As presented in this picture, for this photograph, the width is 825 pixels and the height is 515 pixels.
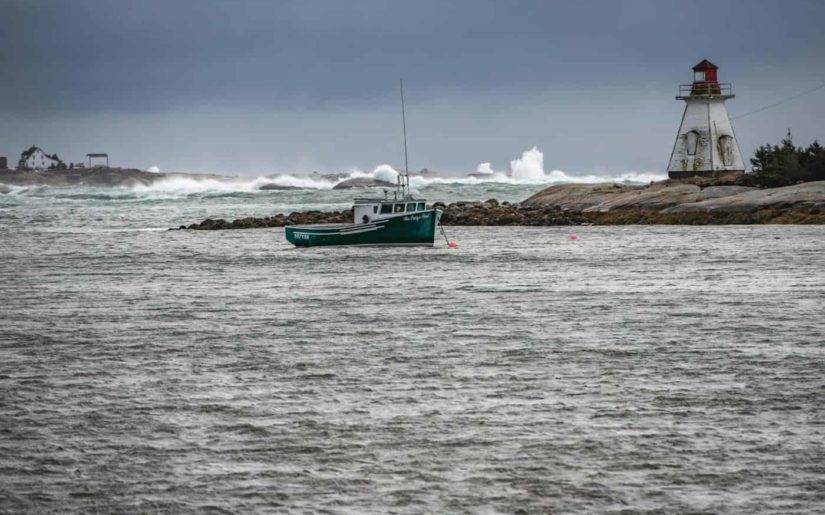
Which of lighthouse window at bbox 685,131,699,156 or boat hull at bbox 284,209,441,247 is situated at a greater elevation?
lighthouse window at bbox 685,131,699,156

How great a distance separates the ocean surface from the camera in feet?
23.0

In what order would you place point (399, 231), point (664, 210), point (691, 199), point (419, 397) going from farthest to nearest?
point (691, 199)
point (664, 210)
point (399, 231)
point (419, 397)

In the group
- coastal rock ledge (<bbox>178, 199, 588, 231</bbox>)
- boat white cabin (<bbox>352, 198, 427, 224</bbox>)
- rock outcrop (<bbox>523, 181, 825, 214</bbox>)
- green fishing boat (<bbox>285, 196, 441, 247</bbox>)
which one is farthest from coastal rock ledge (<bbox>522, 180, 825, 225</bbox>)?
green fishing boat (<bbox>285, 196, 441, 247</bbox>)

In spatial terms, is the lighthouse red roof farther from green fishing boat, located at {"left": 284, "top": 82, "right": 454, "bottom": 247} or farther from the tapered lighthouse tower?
green fishing boat, located at {"left": 284, "top": 82, "right": 454, "bottom": 247}

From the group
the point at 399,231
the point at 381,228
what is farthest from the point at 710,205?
the point at 381,228

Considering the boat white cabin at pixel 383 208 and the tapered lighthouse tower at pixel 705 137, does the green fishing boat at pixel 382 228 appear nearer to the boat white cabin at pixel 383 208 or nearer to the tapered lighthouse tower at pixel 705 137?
the boat white cabin at pixel 383 208

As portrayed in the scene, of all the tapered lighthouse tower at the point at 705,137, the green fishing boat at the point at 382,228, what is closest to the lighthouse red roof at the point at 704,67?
the tapered lighthouse tower at the point at 705,137

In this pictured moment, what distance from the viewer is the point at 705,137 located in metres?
71.2

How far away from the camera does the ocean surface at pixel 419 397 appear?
6996 mm

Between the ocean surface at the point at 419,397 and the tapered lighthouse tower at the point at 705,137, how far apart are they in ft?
164

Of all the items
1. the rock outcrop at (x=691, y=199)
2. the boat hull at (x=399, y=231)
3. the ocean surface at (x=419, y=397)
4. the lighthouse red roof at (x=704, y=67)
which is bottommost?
the ocean surface at (x=419, y=397)

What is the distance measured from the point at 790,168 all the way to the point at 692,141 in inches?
618

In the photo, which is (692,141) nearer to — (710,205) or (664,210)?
(664,210)

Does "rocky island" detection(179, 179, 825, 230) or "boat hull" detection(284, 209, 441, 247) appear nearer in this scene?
"boat hull" detection(284, 209, 441, 247)
